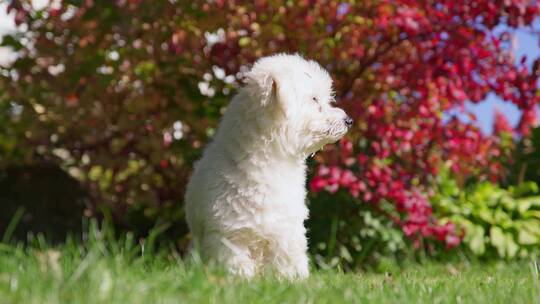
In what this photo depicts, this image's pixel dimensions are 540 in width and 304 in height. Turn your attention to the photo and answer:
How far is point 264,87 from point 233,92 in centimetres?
276

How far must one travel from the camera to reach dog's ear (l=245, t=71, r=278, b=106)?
4238mm

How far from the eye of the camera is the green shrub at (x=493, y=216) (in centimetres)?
777

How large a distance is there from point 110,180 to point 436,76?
A: 3269mm

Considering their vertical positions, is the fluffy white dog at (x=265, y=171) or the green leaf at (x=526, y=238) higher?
the fluffy white dog at (x=265, y=171)

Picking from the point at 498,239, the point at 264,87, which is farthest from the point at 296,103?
the point at 498,239

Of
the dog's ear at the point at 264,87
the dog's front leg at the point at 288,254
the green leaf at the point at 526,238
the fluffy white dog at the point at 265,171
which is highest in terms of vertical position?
the dog's ear at the point at 264,87

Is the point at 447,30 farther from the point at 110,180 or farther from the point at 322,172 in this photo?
the point at 110,180

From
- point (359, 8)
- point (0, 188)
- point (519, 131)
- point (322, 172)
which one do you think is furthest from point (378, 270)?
point (0, 188)

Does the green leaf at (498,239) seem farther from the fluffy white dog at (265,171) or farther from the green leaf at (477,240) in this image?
the fluffy white dog at (265,171)

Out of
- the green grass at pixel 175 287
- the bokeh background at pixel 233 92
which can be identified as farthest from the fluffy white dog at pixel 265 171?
the bokeh background at pixel 233 92

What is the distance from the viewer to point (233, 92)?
6.98 metres

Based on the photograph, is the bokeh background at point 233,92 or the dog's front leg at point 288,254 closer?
the dog's front leg at point 288,254

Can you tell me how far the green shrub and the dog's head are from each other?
3589 millimetres

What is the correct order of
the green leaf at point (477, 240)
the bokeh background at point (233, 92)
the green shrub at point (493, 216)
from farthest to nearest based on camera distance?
the green shrub at point (493, 216), the green leaf at point (477, 240), the bokeh background at point (233, 92)
